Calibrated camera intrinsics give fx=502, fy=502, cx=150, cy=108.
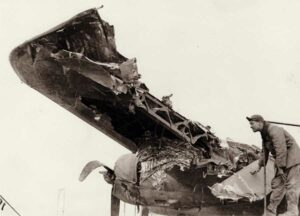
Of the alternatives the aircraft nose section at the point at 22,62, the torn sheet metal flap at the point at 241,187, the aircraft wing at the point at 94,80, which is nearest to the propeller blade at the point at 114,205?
the aircraft wing at the point at 94,80

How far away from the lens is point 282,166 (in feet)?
29.0

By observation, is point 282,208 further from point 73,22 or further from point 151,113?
point 73,22

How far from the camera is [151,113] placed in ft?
32.0

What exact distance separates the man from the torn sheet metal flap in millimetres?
574

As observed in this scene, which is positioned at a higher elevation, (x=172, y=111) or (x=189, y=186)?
(x=172, y=111)

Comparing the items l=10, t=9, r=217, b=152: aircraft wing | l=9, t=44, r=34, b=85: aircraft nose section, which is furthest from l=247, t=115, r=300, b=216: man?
l=9, t=44, r=34, b=85: aircraft nose section

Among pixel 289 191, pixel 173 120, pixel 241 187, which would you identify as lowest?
pixel 289 191

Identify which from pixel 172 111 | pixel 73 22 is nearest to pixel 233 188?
pixel 172 111

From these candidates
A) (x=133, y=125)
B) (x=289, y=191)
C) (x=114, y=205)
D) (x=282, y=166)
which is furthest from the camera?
(x=114, y=205)

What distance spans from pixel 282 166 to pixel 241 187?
43.6 inches

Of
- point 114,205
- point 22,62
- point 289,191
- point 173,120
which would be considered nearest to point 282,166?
point 289,191

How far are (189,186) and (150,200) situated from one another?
92cm

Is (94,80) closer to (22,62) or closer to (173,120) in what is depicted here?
(22,62)

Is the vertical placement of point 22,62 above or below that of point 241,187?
above
